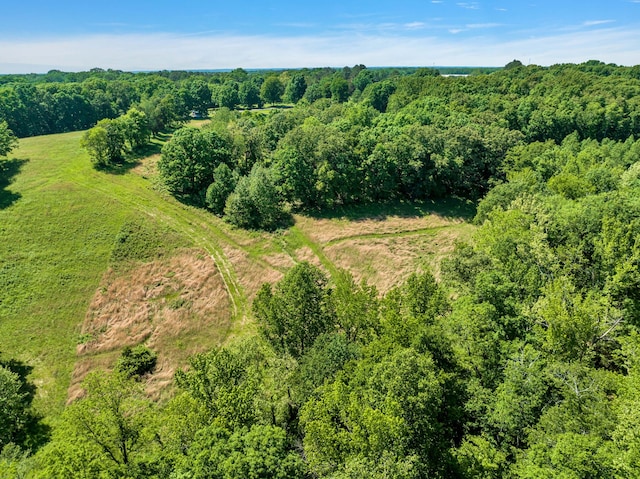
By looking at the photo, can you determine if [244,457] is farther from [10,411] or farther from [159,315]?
[159,315]

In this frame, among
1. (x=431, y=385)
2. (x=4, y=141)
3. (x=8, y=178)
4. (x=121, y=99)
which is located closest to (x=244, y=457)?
(x=431, y=385)

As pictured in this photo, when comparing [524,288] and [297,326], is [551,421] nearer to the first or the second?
[524,288]

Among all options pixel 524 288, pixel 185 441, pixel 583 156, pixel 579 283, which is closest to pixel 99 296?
pixel 185 441

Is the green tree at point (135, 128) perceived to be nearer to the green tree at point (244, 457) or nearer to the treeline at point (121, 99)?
the treeline at point (121, 99)

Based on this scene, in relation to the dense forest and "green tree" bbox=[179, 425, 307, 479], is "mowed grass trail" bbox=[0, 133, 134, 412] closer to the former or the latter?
the dense forest

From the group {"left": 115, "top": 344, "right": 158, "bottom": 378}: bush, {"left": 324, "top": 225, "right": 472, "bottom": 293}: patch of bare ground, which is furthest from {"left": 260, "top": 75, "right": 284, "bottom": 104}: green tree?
{"left": 115, "top": 344, "right": 158, "bottom": 378}: bush

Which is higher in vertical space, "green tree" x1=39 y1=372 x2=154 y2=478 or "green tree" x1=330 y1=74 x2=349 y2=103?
"green tree" x1=330 y1=74 x2=349 y2=103
